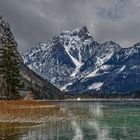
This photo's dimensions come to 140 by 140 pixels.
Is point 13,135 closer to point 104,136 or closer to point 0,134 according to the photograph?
point 0,134

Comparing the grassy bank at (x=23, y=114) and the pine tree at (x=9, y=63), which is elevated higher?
the pine tree at (x=9, y=63)

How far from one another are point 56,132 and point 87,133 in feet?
11.8

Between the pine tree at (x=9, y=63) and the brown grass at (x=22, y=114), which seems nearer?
the brown grass at (x=22, y=114)

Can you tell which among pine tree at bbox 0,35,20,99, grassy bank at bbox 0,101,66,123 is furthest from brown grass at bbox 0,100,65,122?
pine tree at bbox 0,35,20,99

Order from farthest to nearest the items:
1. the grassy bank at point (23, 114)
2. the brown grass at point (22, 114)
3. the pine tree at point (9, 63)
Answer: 1. the pine tree at point (9, 63)
2. the brown grass at point (22, 114)
3. the grassy bank at point (23, 114)

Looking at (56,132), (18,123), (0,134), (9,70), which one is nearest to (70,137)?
(56,132)

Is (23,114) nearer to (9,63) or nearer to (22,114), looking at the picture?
(22,114)

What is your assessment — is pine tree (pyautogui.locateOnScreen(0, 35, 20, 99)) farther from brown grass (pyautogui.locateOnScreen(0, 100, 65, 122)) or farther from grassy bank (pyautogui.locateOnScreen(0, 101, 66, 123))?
grassy bank (pyautogui.locateOnScreen(0, 101, 66, 123))

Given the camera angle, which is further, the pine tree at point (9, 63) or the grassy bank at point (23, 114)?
the pine tree at point (9, 63)

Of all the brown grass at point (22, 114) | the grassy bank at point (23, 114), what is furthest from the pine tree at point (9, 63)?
the grassy bank at point (23, 114)

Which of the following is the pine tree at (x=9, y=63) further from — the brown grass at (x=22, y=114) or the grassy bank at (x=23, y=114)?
the grassy bank at (x=23, y=114)

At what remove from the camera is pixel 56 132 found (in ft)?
142

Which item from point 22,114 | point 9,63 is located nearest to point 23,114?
point 22,114

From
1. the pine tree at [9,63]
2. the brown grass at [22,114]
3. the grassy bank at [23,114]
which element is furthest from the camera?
the pine tree at [9,63]
